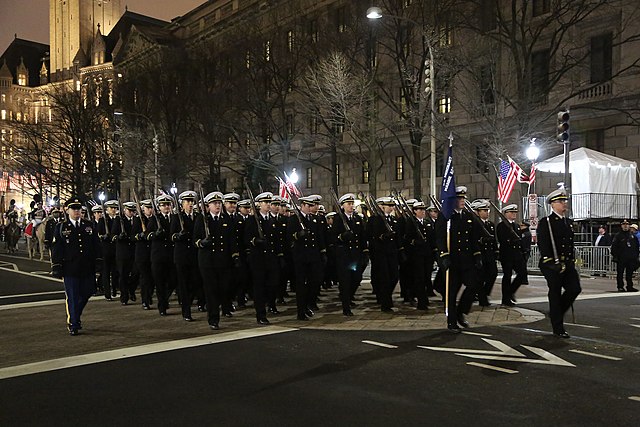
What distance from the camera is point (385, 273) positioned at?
465 inches

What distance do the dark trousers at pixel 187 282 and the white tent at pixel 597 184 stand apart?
1507cm

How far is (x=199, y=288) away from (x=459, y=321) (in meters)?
5.05

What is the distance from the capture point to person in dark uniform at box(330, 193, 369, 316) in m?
11.6

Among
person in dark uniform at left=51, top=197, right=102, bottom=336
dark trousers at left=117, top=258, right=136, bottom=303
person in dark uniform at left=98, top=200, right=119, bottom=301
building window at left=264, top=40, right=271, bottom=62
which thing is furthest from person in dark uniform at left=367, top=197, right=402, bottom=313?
building window at left=264, top=40, right=271, bottom=62

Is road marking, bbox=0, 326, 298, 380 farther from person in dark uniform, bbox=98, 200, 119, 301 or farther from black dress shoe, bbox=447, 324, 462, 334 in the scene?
person in dark uniform, bbox=98, 200, 119, 301

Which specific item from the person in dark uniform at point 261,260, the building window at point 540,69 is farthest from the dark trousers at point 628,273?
the building window at point 540,69

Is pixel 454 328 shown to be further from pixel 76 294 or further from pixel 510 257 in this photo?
pixel 76 294

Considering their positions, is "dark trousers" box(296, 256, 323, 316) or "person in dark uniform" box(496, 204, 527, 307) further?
"person in dark uniform" box(496, 204, 527, 307)

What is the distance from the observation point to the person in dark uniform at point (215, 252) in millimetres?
10539

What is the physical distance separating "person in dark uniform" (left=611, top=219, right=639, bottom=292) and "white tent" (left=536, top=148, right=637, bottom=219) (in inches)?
262

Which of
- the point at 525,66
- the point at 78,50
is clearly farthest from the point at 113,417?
the point at 78,50

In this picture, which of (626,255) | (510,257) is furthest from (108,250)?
(626,255)

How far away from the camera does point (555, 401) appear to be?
6078mm

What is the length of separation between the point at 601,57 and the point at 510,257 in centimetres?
2041
